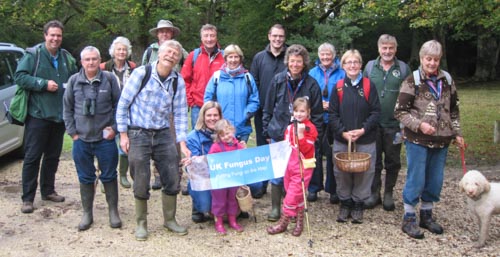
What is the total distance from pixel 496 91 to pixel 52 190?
21134 millimetres

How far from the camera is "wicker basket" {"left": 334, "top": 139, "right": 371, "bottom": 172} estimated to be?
482 cm

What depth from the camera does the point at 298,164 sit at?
5.00m

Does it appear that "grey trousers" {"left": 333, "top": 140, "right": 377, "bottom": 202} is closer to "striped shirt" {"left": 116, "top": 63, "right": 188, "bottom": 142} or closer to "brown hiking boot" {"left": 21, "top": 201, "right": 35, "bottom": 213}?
"striped shirt" {"left": 116, "top": 63, "right": 188, "bottom": 142}

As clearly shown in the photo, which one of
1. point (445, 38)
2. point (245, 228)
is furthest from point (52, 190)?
point (445, 38)

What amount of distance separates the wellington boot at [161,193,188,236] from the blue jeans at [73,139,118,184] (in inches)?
25.5

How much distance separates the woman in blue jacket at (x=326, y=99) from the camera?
5.78 meters

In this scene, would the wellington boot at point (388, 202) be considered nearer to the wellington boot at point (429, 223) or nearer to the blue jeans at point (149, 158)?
the wellington boot at point (429, 223)

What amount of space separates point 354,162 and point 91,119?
272cm

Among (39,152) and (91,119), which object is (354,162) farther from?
(39,152)

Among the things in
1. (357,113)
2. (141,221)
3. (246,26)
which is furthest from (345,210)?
(246,26)

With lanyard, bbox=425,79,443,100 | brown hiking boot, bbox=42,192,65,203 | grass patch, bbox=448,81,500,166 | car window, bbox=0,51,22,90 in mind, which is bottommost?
grass patch, bbox=448,81,500,166

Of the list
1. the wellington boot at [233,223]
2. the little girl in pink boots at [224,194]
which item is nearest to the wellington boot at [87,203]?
the little girl in pink boots at [224,194]

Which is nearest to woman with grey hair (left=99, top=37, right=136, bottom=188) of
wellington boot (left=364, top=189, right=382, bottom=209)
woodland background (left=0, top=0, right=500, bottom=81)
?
Result: wellington boot (left=364, top=189, right=382, bottom=209)

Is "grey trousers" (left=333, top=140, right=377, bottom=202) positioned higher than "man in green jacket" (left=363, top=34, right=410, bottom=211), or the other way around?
"man in green jacket" (left=363, top=34, right=410, bottom=211)
